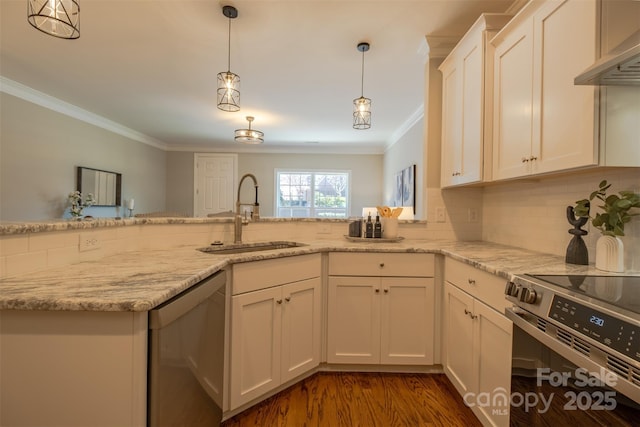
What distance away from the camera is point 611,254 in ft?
4.02

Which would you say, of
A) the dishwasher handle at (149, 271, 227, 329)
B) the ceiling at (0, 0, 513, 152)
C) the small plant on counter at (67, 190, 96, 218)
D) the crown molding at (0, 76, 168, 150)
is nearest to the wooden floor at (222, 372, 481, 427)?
the dishwasher handle at (149, 271, 227, 329)

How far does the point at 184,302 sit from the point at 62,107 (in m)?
4.58

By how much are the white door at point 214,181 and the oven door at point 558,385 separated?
20.8 ft

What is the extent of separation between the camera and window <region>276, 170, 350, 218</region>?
6875 millimetres

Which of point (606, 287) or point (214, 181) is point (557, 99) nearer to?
point (606, 287)

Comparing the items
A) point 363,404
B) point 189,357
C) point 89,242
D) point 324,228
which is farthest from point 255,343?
point 324,228

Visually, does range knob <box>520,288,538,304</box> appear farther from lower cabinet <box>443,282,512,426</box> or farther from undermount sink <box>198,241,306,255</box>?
undermount sink <box>198,241,306,255</box>

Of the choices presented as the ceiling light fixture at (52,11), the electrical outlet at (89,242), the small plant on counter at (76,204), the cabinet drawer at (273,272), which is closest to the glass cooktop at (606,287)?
the cabinet drawer at (273,272)

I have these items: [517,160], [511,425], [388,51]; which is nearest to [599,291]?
[511,425]

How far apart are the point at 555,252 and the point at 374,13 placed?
6.22 ft

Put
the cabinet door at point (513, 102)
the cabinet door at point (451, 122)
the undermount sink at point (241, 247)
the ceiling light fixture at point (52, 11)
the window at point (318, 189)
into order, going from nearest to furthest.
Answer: the ceiling light fixture at point (52, 11) < the cabinet door at point (513, 102) < the undermount sink at point (241, 247) < the cabinet door at point (451, 122) < the window at point (318, 189)

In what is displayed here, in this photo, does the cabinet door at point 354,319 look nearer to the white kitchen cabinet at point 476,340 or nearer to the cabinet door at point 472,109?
the white kitchen cabinet at point 476,340

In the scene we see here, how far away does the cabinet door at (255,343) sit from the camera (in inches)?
58.6

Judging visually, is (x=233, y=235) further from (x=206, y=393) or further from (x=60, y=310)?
(x=60, y=310)
